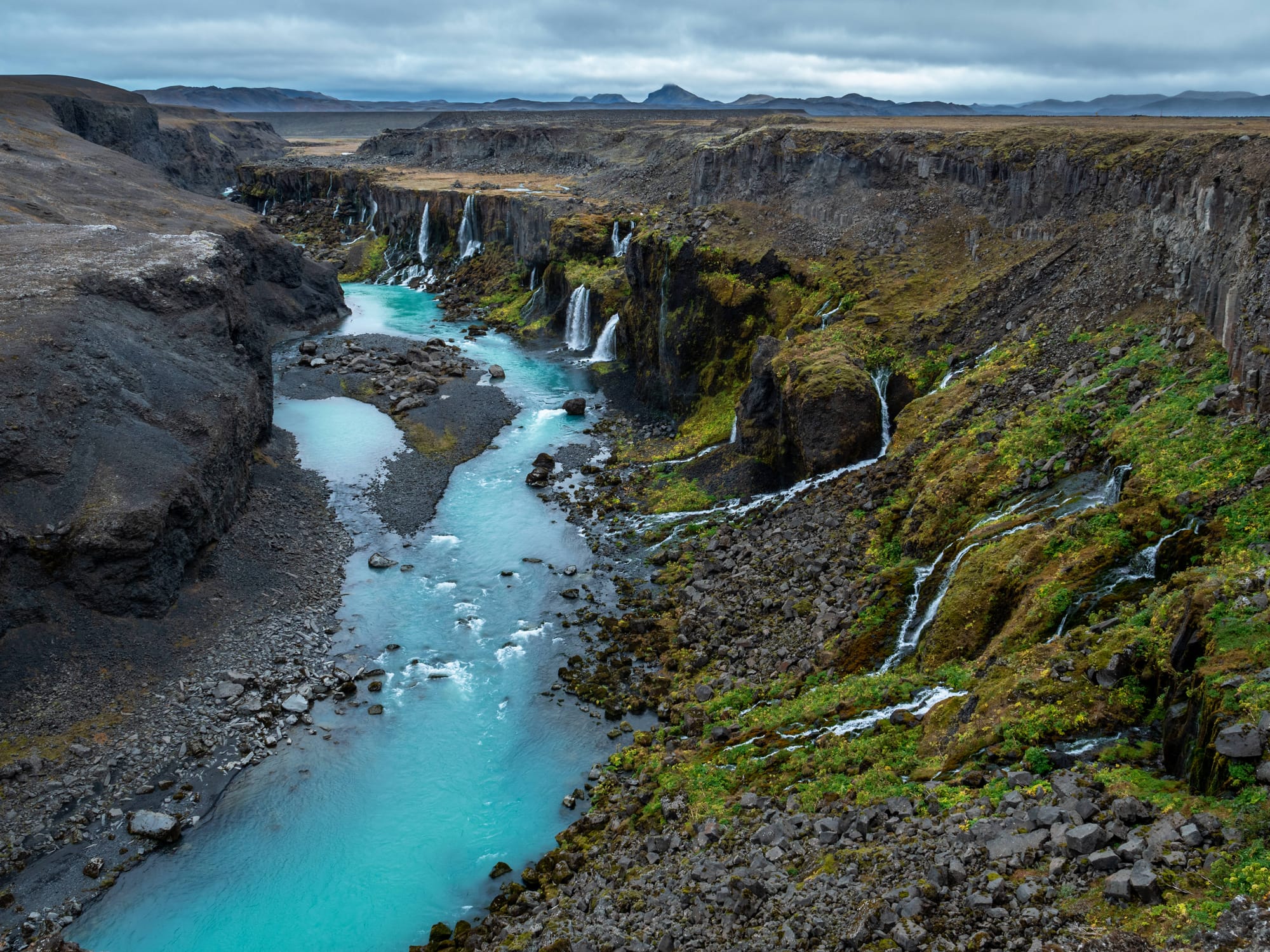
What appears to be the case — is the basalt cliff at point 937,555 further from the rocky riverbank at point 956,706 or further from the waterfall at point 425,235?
the waterfall at point 425,235

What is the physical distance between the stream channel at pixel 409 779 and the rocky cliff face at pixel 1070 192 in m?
21.9

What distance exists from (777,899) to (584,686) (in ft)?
43.8

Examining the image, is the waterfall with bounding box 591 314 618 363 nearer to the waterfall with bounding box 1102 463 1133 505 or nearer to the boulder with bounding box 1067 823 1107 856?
the waterfall with bounding box 1102 463 1133 505

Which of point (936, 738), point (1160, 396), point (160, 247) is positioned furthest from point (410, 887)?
point (160, 247)

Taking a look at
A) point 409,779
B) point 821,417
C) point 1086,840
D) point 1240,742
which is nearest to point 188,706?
point 409,779

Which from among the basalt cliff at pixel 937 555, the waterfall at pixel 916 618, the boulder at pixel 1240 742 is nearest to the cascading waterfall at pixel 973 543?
the waterfall at pixel 916 618

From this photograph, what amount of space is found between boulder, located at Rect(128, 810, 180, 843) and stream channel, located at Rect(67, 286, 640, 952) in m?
0.38

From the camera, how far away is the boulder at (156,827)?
Result: 72.2ft

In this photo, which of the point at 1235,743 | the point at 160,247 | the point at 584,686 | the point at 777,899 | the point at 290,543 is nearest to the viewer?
the point at 1235,743

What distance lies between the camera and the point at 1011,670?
18.0m

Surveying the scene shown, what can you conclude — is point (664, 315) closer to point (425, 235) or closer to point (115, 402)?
point (115, 402)

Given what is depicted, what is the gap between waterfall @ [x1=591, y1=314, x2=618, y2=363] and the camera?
2406 inches

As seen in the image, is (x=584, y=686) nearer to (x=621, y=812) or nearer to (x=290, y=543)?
(x=621, y=812)

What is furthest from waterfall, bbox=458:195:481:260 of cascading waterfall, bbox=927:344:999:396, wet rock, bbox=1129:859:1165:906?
wet rock, bbox=1129:859:1165:906
